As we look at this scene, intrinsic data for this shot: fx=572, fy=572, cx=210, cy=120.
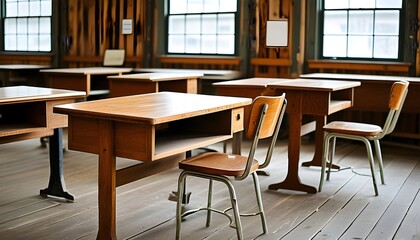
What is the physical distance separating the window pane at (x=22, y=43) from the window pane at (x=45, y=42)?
0.39 meters

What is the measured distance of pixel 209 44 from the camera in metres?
8.39

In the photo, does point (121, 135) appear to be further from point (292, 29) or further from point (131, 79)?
point (292, 29)

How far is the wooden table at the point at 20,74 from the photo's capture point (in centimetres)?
831

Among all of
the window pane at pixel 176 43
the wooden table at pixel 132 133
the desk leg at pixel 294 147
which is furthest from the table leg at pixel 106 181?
the window pane at pixel 176 43

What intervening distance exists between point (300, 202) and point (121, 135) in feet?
6.18

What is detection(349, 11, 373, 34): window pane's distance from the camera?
7.29 metres

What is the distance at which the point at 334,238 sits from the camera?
3.54 metres

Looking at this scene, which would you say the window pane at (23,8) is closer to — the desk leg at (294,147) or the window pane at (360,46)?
the window pane at (360,46)

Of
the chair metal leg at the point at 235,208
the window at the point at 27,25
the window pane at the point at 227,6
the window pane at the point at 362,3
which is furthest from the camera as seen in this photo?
the window at the point at 27,25

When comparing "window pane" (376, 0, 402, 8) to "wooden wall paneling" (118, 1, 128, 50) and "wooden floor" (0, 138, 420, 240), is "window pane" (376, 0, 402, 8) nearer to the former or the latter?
"wooden floor" (0, 138, 420, 240)

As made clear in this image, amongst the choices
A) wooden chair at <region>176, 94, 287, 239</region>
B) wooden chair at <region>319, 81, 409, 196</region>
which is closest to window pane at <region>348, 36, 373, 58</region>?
wooden chair at <region>319, 81, 409, 196</region>

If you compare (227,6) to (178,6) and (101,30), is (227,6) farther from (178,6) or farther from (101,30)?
(101,30)

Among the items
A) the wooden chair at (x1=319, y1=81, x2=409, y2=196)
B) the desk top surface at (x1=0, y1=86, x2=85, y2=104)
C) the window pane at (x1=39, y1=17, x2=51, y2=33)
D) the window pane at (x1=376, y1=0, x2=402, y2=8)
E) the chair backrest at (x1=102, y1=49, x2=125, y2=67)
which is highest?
the window pane at (x1=376, y1=0, x2=402, y2=8)

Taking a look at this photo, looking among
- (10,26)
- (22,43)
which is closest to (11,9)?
(10,26)
